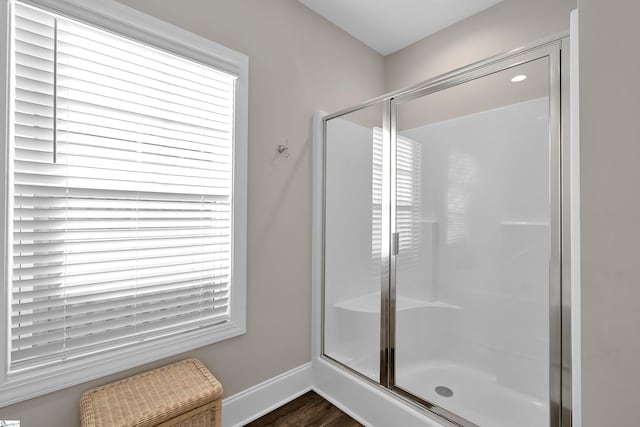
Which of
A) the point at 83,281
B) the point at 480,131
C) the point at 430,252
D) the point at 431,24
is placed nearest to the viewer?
the point at 83,281

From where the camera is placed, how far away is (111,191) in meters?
1.29

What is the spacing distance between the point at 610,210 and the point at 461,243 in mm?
777

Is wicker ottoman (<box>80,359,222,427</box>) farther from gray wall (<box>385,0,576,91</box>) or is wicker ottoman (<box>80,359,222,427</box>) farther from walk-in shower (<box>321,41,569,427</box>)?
gray wall (<box>385,0,576,91</box>)

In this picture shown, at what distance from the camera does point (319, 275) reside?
2.04 m

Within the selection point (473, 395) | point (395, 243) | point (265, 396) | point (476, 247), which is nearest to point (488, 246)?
point (476, 247)

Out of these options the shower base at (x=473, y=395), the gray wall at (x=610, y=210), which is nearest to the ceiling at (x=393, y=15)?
the gray wall at (x=610, y=210)

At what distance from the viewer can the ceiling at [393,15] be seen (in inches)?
79.5

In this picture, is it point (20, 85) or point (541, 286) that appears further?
point (541, 286)

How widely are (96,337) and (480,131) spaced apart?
2028mm

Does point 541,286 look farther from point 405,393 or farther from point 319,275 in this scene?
point 319,275

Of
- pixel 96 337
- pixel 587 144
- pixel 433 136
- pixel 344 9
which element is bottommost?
pixel 96 337

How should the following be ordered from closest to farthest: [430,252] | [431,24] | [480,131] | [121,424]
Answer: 1. [121,424]
2. [480,131]
3. [430,252]
4. [431,24]

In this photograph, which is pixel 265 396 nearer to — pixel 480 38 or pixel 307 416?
pixel 307 416

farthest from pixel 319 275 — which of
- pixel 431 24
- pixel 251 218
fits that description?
pixel 431 24
